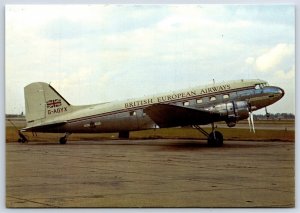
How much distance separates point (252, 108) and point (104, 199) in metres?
3.73

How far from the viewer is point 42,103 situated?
32.0ft

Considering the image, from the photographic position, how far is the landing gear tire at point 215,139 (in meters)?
9.27

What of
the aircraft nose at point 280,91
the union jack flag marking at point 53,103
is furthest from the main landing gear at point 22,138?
the aircraft nose at point 280,91

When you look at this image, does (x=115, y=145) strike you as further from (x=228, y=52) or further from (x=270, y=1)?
(x=270, y=1)

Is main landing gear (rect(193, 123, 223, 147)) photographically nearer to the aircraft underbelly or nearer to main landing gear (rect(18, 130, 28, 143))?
the aircraft underbelly

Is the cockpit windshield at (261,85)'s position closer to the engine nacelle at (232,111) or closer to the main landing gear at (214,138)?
the engine nacelle at (232,111)

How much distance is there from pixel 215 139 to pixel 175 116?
88cm

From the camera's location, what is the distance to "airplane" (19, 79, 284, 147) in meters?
9.24

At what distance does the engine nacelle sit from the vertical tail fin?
2.87m

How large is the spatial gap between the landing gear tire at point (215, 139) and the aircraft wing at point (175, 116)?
30 cm

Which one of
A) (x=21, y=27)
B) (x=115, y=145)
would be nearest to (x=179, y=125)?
(x=115, y=145)

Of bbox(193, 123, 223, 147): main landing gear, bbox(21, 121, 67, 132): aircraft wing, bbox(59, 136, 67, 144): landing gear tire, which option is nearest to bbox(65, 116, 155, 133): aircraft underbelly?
bbox(21, 121, 67, 132): aircraft wing

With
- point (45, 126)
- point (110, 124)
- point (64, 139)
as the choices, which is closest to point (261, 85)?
point (110, 124)

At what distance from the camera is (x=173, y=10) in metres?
8.14
